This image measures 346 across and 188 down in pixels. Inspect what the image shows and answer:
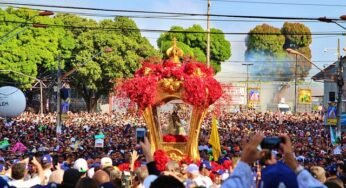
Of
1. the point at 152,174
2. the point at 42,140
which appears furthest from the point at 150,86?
the point at 152,174

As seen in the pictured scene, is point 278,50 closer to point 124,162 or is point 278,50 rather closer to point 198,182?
point 124,162

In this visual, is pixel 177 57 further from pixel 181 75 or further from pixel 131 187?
pixel 131 187

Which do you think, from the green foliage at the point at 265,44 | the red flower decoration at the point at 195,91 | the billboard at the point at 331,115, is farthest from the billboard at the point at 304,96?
the red flower decoration at the point at 195,91

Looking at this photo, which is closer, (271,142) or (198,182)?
(271,142)

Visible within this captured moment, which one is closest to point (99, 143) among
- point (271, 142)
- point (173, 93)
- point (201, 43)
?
point (173, 93)

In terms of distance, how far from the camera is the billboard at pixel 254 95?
103688 mm

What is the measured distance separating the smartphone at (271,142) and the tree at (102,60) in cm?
7525

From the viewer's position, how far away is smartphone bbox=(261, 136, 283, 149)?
608 cm

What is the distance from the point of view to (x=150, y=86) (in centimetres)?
2459

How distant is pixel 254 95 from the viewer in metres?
104

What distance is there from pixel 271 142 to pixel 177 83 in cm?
1861

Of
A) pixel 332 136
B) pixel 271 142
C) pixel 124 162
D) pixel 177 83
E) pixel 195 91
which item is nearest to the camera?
pixel 271 142

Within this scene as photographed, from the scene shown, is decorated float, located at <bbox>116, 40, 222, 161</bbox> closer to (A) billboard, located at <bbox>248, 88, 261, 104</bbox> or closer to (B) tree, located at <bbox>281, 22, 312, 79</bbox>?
(A) billboard, located at <bbox>248, 88, 261, 104</bbox>

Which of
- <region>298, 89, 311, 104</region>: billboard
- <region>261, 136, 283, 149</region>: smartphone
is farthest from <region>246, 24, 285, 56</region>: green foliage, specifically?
<region>261, 136, 283, 149</region>: smartphone
